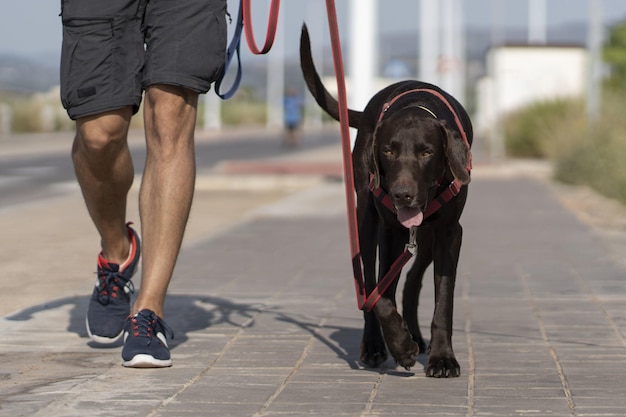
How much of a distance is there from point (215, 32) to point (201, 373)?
1.41 meters

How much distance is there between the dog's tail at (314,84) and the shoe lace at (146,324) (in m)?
1.22

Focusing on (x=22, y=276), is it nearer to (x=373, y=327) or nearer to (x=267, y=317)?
(x=267, y=317)

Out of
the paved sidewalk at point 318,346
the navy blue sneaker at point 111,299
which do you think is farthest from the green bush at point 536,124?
the navy blue sneaker at point 111,299

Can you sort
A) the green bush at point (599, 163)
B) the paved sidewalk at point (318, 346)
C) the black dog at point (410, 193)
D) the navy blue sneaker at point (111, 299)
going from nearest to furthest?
1. the paved sidewalk at point (318, 346)
2. the black dog at point (410, 193)
3. the navy blue sneaker at point (111, 299)
4. the green bush at point (599, 163)

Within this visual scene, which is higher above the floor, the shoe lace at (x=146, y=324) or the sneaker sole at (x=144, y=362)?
the shoe lace at (x=146, y=324)

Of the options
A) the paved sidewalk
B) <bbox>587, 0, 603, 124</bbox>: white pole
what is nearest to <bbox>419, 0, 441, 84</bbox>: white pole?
<bbox>587, 0, 603, 124</bbox>: white pole

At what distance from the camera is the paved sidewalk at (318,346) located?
4.40 meters

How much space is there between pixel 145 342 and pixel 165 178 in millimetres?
703

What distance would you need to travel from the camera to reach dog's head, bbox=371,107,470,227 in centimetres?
476

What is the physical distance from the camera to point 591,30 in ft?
73.2

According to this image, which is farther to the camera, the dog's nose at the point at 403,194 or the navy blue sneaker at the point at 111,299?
the navy blue sneaker at the point at 111,299

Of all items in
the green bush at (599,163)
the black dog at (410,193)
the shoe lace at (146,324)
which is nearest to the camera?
the black dog at (410,193)

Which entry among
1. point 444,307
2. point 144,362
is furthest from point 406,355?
point 144,362

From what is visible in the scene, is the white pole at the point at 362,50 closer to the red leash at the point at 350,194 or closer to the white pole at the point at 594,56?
the white pole at the point at 594,56
